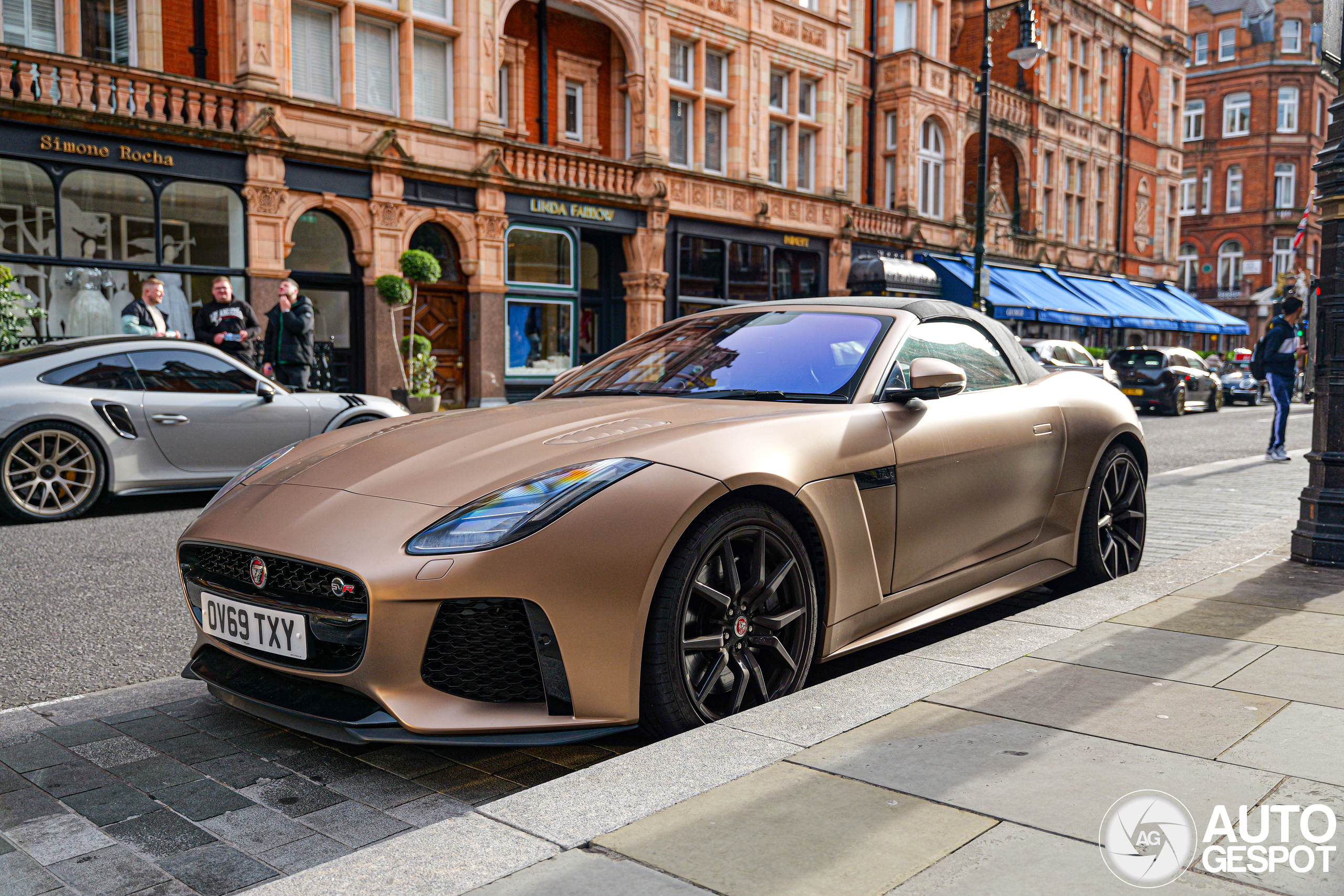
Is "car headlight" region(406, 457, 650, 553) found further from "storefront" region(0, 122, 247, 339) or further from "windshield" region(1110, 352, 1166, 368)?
"windshield" region(1110, 352, 1166, 368)

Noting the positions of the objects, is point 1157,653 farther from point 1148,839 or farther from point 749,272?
point 749,272

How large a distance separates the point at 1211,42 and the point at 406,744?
240 ft

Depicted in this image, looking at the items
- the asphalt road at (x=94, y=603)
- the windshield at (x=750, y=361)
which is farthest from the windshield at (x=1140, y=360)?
the windshield at (x=750, y=361)

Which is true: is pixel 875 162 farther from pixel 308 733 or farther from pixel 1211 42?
pixel 1211 42

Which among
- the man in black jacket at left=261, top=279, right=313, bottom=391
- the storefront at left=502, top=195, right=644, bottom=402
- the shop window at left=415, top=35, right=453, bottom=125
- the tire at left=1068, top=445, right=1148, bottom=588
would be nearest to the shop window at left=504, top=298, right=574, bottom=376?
the storefront at left=502, top=195, right=644, bottom=402

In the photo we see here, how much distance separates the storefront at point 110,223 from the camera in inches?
540

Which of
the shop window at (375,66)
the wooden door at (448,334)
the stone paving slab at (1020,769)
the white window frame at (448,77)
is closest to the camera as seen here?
the stone paving slab at (1020,769)

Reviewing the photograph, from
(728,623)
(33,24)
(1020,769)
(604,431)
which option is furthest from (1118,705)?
(33,24)

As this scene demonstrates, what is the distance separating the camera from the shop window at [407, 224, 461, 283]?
716 inches

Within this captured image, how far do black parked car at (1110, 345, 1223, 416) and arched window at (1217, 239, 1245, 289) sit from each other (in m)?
43.3

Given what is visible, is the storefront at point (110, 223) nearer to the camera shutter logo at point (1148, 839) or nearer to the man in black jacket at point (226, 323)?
the man in black jacket at point (226, 323)

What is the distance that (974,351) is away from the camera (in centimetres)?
465

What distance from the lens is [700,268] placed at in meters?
22.4

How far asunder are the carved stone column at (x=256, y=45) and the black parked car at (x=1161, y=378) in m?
18.2
